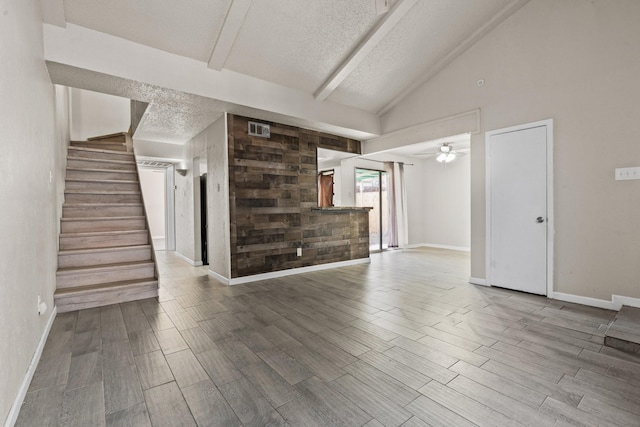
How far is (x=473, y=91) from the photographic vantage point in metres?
4.29

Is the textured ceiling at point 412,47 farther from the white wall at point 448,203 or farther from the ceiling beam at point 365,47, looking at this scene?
the white wall at point 448,203

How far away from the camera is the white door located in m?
3.68

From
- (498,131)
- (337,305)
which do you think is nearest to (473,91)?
(498,131)

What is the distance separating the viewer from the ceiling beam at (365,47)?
3.38 metres

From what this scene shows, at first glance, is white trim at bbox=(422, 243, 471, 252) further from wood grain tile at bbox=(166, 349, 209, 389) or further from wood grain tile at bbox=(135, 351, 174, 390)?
wood grain tile at bbox=(135, 351, 174, 390)

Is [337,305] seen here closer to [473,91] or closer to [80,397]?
[80,397]

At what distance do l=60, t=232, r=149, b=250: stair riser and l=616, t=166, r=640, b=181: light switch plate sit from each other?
5895 millimetres

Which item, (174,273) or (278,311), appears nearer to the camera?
(278,311)

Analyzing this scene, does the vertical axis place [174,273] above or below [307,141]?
below

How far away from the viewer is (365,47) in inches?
149

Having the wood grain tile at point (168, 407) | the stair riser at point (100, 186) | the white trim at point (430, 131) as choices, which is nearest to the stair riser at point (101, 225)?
the stair riser at point (100, 186)

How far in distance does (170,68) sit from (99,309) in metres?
2.88

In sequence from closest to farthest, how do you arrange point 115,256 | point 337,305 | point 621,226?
1. point 621,226
2. point 337,305
3. point 115,256

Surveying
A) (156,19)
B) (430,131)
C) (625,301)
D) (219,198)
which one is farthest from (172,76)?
(625,301)
